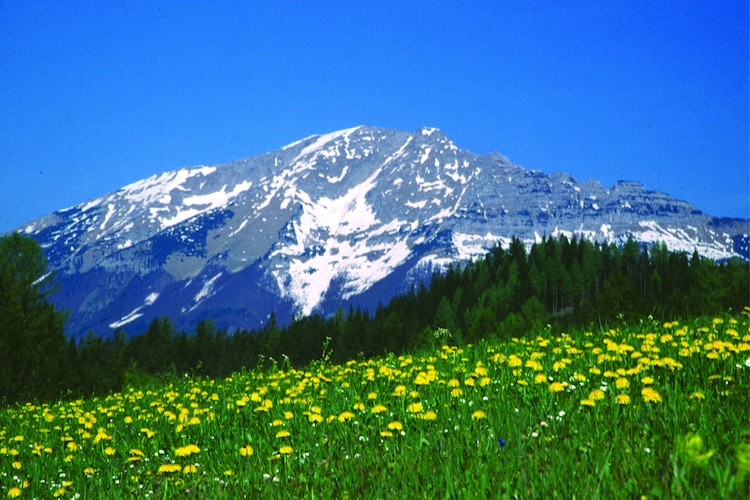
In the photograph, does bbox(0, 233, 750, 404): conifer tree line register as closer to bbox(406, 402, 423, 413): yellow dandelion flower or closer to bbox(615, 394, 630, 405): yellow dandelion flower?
bbox(406, 402, 423, 413): yellow dandelion flower

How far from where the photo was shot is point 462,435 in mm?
5141

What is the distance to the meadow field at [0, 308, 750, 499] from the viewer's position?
3.73 metres

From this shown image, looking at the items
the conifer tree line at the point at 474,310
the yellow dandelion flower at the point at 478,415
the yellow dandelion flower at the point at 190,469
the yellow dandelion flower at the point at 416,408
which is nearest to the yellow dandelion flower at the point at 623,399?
the yellow dandelion flower at the point at 478,415

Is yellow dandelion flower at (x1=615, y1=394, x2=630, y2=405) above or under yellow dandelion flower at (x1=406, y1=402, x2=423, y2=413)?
above

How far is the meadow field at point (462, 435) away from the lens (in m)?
3.73

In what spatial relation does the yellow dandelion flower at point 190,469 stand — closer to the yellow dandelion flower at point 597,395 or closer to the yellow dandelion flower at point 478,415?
the yellow dandelion flower at point 478,415

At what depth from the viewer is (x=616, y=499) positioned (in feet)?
10.6

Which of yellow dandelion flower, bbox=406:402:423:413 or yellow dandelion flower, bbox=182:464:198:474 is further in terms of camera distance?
yellow dandelion flower, bbox=406:402:423:413

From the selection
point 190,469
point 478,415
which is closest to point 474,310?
point 478,415

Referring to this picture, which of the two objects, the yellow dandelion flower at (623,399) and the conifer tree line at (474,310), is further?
the conifer tree line at (474,310)

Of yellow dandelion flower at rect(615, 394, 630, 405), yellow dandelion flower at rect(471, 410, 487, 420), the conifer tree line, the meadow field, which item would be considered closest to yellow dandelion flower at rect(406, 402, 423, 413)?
the meadow field

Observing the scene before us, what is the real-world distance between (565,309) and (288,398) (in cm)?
15805

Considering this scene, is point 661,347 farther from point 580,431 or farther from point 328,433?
point 328,433

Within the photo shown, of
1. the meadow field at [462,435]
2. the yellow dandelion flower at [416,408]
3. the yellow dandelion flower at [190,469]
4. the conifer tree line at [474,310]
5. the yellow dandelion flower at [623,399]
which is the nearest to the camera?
the meadow field at [462,435]
